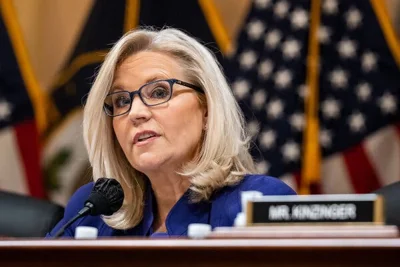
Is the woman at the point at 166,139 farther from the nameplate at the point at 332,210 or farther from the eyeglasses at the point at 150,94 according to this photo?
the nameplate at the point at 332,210

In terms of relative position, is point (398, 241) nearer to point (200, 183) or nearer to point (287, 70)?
point (200, 183)

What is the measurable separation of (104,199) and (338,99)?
5.53 ft

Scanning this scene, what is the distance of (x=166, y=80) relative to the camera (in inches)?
87.7

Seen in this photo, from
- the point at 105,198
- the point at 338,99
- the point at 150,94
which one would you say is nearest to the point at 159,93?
the point at 150,94

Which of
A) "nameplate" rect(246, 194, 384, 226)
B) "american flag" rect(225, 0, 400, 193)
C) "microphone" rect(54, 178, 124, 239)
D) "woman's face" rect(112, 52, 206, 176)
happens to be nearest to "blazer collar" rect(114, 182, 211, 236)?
"woman's face" rect(112, 52, 206, 176)

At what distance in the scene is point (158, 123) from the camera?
2162 mm

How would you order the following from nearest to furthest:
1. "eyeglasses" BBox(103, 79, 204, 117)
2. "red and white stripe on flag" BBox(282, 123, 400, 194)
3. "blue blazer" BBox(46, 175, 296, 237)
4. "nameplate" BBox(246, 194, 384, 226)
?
"nameplate" BBox(246, 194, 384, 226) < "blue blazer" BBox(46, 175, 296, 237) < "eyeglasses" BBox(103, 79, 204, 117) < "red and white stripe on flag" BBox(282, 123, 400, 194)

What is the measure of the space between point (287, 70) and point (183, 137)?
1331 mm

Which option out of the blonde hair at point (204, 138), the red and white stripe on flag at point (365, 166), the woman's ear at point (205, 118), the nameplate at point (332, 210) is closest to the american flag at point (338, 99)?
the red and white stripe on flag at point (365, 166)

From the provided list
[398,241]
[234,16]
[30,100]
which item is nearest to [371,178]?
[234,16]
